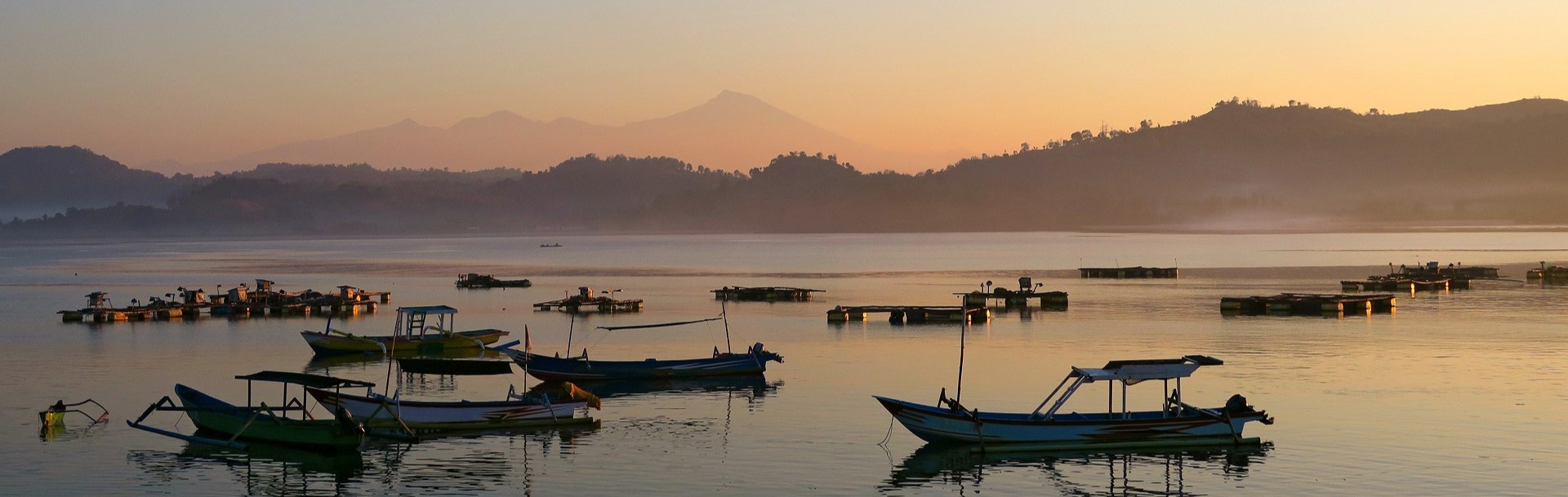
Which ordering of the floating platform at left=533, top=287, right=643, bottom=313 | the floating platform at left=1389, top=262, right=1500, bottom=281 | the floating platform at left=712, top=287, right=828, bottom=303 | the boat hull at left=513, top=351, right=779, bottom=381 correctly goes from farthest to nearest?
the floating platform at left=1389, top=262, right=1500, bottom=281 < the floating platform at left=712, top=287, right=828, bottom=303 < the floating platform at left=533, top=287, right=643, bottom=313 < the boat hull at left=513, top=351, right=779, bottom=381

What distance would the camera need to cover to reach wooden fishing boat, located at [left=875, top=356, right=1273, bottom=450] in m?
36.7

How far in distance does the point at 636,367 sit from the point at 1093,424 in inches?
794

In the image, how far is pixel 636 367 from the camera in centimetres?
5209

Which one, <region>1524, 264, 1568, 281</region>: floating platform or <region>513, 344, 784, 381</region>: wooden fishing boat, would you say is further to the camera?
<region>1524, 264, 1568, 281</region>: floating platform

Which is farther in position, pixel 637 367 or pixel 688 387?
pixel 637 367

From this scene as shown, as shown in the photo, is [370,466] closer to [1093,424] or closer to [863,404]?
[863,404]

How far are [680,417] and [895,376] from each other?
38.5ft

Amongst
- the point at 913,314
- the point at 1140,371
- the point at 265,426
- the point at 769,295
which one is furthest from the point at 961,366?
the point at 769,295

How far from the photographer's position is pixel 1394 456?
36.1m

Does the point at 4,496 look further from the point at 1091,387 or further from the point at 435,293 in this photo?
the point at 435,293

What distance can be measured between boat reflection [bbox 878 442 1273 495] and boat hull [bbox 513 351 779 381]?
16111 millimetres

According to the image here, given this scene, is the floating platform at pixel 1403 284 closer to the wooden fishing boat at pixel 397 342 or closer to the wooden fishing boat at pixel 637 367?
the wooden fishing boat at pixel 637 367

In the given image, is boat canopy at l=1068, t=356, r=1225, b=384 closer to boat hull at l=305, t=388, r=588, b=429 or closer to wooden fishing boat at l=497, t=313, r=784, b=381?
boat hull at l=305, t=388, r=588, b=429

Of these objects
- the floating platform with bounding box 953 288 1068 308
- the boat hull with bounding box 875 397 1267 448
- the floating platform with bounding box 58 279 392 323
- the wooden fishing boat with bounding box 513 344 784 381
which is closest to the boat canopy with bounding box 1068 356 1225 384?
the boat hull with bounding box 875 397 1267 448
